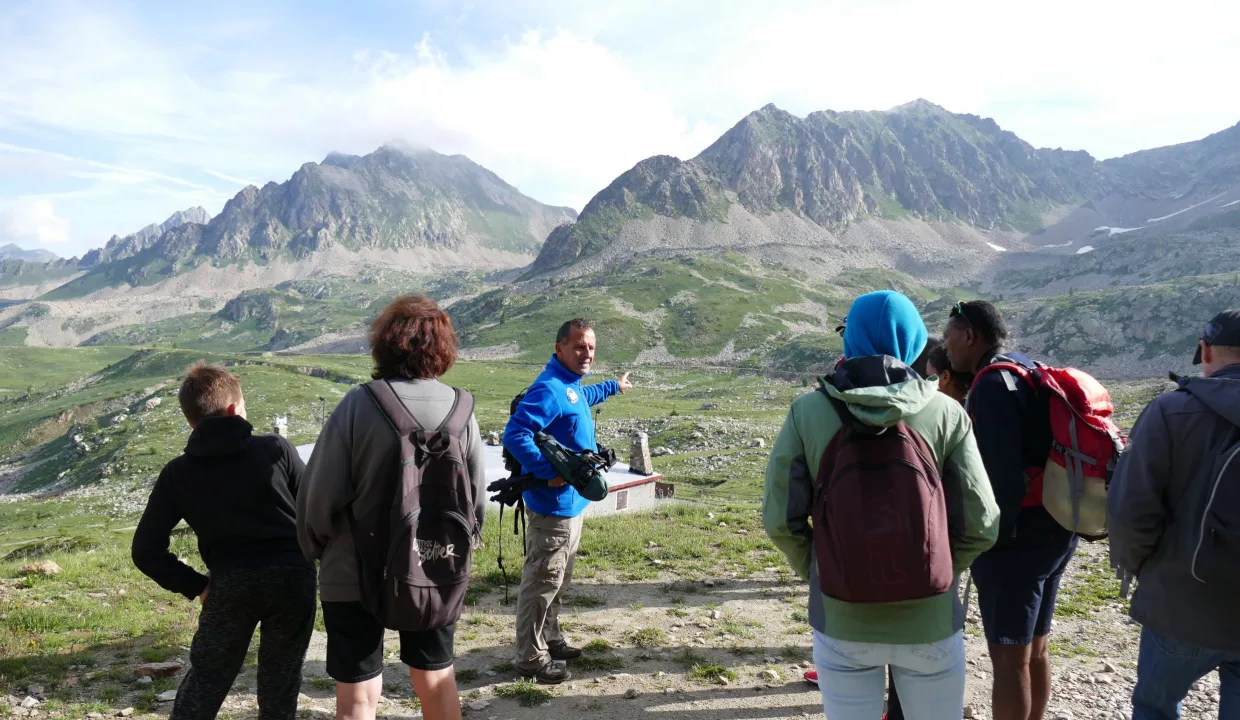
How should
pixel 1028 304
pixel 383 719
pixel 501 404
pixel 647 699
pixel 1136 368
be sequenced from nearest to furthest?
pixel 383 719 → pixel 647 699 → pixel 501 404 → pixel 1136 368 → pixel 1028 304

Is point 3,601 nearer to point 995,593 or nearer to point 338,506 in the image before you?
point 338,506

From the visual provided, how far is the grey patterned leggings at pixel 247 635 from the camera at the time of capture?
4.14 meters

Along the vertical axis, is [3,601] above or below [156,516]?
below

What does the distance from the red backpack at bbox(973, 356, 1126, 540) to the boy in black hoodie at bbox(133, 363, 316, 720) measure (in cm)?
456

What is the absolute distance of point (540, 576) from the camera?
20.3 ft

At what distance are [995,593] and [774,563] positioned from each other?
22.9ft

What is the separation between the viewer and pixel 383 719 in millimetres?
5691

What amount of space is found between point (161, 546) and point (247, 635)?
2.52 feet

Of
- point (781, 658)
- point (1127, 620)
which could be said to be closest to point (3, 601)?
point (781, 658)

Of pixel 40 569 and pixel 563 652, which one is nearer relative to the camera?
pixel 563 652

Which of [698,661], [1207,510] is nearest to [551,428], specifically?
[698,661]

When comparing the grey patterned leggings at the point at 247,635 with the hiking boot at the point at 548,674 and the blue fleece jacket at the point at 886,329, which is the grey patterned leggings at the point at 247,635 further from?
the blue fleece jacket at the point at 886,329

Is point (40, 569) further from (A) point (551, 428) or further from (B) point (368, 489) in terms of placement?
(B) point (368, 489)

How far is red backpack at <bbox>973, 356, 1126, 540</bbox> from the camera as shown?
4.11 metres
